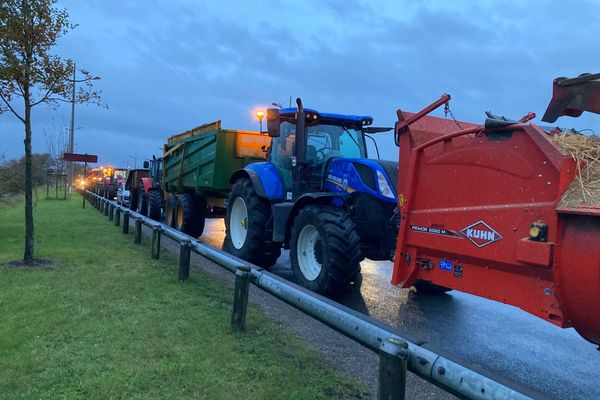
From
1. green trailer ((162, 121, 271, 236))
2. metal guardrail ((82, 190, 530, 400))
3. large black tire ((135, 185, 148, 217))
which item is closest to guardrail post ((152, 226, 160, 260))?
green trailer ((162, 121, 271, 236))

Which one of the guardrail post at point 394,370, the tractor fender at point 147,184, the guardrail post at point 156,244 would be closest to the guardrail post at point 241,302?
the guardrail post at point 394,370

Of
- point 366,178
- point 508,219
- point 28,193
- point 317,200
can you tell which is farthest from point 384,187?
point 28,193

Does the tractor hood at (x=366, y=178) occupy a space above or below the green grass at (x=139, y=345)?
above

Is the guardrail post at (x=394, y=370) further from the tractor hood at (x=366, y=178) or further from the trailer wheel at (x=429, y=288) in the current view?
the trailer wheel at (x=429, y=288)

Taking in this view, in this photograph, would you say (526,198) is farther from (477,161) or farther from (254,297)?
(254,297)

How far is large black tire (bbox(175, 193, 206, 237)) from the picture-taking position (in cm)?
1276

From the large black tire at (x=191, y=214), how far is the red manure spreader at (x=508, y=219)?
8.37m

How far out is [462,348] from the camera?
5180 millimetres

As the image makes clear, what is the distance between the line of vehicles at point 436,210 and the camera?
3.60 meters

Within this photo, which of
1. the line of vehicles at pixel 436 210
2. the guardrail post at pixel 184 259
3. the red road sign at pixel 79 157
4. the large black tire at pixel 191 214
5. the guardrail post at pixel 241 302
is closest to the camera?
the line of vehicles at pixel 436 210

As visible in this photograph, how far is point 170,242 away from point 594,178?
31.3ft

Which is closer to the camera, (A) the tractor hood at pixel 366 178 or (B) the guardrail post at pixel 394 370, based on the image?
(B) the guardrail post at pixel 394 370

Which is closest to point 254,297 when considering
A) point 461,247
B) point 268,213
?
point 268,213

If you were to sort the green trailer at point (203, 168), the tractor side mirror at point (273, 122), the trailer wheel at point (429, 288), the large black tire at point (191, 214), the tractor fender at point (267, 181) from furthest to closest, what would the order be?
the large black tire at point (191, 214) < the green trailer at point (203, 168) < the tractor fender at point (267, 181) < the tractor side mirror at point (273, 122) < the trailer wheel at point (429, 288)
